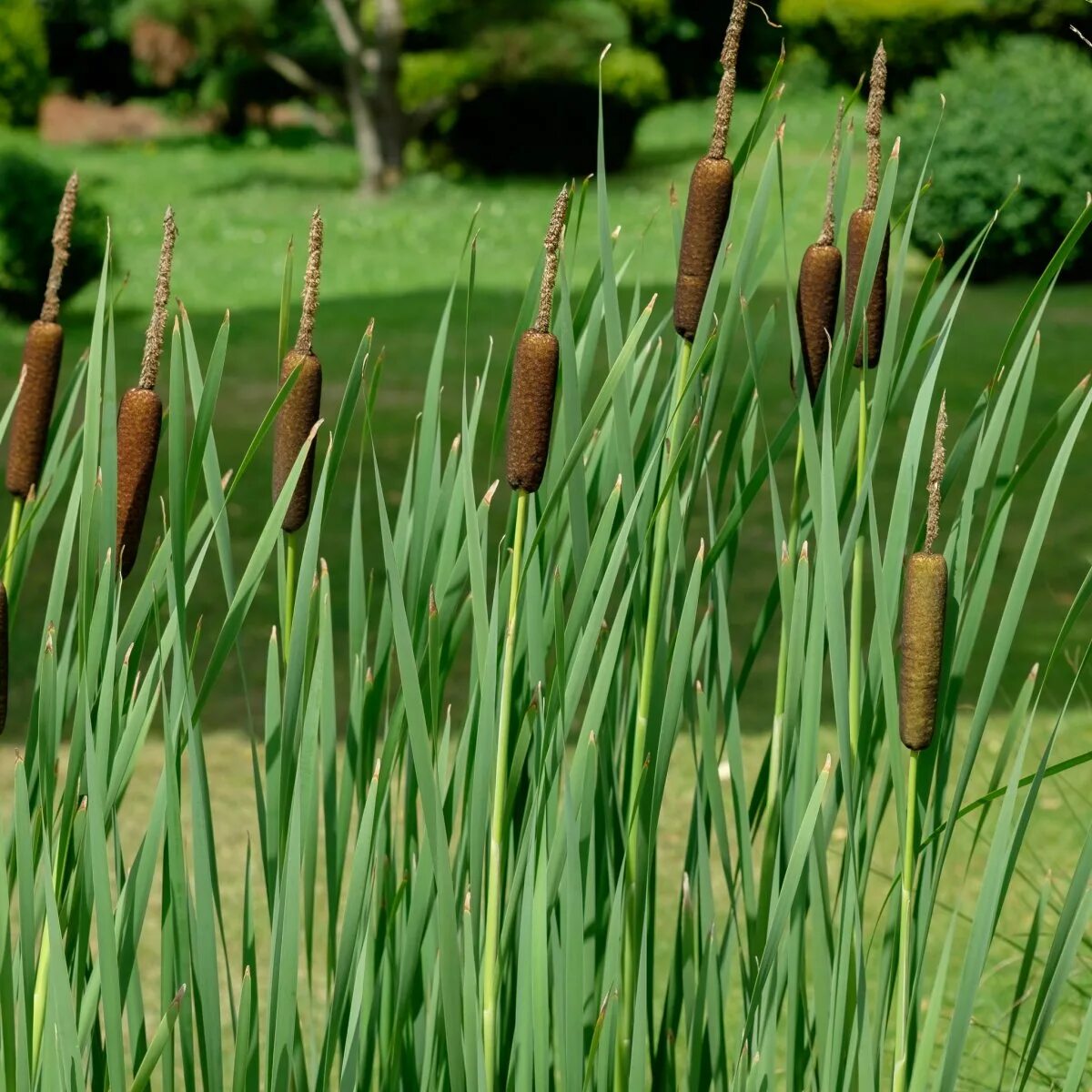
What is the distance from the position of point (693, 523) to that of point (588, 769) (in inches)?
221

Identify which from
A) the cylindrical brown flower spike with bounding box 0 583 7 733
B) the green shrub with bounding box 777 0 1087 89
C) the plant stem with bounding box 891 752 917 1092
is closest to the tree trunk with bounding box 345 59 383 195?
the green shrub with bounding box 777 0 1087 89

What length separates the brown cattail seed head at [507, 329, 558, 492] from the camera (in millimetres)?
1010

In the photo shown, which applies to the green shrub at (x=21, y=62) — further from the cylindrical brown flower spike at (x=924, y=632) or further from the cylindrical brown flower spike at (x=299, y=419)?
the cylindrical brown flower spike at (x=924, y=632)

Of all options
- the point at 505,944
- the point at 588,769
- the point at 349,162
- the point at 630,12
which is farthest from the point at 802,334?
the point at 630,12

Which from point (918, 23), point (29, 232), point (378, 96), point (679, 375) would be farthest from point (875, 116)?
point (918, 23)

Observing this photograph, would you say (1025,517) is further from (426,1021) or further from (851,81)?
(851,81)

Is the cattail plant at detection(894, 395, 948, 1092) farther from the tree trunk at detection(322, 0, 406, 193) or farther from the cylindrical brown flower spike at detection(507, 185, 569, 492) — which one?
the tree trunk at detection(322, 0, 406, 193)

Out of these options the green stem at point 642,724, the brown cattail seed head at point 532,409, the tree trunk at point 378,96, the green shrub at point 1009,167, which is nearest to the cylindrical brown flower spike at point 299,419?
the brown cattail seed head at point 532,409

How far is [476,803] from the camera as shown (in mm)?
1042

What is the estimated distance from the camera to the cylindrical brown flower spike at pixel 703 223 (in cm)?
107

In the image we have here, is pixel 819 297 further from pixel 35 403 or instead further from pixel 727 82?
pixel 35 403

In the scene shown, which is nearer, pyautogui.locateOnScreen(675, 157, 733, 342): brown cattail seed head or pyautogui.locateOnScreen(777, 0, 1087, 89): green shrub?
pyautogui.locateOnScreen(675, 157, 733, 342): brown cattail seed head

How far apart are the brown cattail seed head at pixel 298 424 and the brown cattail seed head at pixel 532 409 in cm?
14

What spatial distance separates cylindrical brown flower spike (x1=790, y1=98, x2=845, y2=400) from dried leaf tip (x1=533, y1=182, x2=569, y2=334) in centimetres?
22
